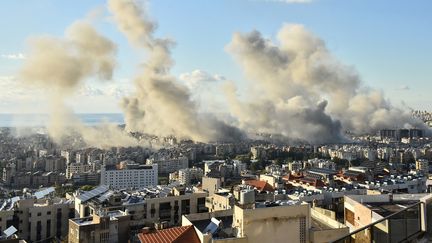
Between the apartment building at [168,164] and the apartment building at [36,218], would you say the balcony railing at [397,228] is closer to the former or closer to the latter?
the apartment building at [36,218]

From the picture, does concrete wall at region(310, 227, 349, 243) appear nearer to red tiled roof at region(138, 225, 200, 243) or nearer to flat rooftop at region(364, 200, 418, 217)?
flat rooftop at region(364, 200, 418, 217)

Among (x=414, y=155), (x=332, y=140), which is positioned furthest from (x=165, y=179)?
(x=332, y=140)

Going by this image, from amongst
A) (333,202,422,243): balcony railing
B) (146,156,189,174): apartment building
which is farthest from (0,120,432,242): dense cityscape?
(146,156,189,174): apartment building

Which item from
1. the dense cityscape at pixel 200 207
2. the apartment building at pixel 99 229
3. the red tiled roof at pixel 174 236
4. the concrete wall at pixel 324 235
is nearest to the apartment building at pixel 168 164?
the dense cityscape at pixel 200 207

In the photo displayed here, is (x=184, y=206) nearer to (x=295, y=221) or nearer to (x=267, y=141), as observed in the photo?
(x=295, y=221)

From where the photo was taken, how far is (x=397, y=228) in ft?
8.24

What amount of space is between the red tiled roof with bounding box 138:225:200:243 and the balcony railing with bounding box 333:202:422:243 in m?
3.91

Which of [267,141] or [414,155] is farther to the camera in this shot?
[267,141]

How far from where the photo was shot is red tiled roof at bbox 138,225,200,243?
614cm

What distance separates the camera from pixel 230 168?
29.7 metres

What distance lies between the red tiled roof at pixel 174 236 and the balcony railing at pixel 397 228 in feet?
12.8

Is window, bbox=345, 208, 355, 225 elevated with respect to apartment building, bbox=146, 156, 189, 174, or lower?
elevated

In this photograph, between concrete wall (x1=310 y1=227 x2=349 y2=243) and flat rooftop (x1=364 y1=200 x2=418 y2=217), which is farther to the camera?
flat rooftop (x1=364 y1=200 x2=418 y2=217)

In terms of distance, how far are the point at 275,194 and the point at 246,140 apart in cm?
Result: 4692
